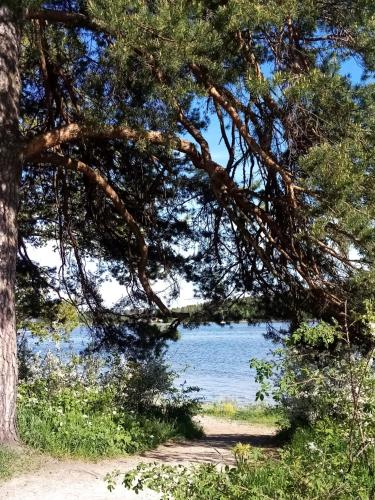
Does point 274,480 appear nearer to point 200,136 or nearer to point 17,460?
point 17,460

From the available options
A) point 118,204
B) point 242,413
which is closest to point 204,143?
point 118,204

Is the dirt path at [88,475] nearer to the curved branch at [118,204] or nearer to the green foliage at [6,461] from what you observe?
the green foliage at [6,461]

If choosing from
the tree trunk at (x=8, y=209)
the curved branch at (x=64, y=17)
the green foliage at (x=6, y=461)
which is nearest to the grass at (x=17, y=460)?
the green foliage at (x=6, y=461)

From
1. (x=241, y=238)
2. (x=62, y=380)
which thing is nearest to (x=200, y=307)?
(x=241, y=238)

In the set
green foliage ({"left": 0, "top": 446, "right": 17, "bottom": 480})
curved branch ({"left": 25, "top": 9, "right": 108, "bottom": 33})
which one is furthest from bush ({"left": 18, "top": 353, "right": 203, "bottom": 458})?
curved branch ({"left": 25, "top": 9, "right": 108, "bottom": 33})

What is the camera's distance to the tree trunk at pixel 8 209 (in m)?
6.63

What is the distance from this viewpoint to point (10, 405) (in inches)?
263

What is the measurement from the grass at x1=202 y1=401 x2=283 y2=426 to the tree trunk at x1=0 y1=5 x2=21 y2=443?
28.0 feet

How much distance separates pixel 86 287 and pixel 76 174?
187 cm

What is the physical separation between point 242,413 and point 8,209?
35.9 ft

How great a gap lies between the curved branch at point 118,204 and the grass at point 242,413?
595 centimetres

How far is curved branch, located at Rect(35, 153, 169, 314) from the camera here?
8.00m

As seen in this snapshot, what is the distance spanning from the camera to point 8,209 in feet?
22.9

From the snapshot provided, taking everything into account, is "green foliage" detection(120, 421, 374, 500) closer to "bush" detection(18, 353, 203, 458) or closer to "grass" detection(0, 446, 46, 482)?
"grass" detection(0, 446, 46, 482)
